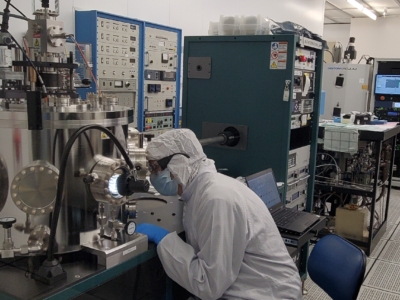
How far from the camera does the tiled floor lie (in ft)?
8.79

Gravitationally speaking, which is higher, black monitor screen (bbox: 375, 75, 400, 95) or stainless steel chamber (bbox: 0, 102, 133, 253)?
black monitor screen (bbox: 375, 75, 400, 95)

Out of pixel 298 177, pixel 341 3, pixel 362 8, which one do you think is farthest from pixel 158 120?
pixel 341 3

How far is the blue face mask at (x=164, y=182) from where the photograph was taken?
1.44 metres

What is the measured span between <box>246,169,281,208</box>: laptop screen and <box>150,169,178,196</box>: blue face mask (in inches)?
20.2

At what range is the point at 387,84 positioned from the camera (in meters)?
5.34

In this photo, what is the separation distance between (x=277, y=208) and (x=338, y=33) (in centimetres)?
1032

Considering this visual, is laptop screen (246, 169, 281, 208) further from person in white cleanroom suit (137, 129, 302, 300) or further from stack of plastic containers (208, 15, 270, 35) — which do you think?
stack of plastic containers (208, 15, 270, 35)

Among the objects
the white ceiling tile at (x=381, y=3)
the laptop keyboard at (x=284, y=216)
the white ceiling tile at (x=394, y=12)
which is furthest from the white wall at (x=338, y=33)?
the laptop keyboard at (x=284, y=216)

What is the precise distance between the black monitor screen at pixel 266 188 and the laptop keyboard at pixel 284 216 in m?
0.06

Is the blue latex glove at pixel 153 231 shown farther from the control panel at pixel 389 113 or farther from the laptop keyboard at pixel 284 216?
the control panel at pixel 389 113

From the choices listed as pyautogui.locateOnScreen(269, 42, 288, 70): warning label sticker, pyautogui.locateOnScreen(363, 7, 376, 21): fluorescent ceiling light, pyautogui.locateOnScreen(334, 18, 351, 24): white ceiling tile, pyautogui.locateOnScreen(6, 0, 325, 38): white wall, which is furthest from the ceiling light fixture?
pyautogui.locateOnScreen(269, 42, 288, 70): warning label sticker

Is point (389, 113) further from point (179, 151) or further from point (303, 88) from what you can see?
point (179, 151)

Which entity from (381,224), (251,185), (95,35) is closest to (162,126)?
(95,35)

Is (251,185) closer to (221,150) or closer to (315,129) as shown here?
(221,150)
